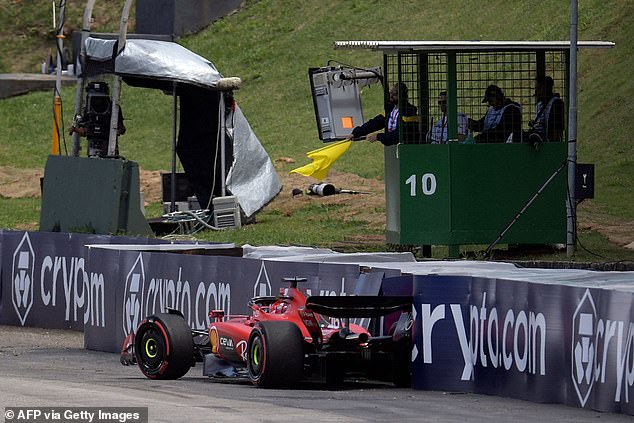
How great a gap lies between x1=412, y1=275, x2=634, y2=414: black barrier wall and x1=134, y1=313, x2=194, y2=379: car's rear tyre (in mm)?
2193

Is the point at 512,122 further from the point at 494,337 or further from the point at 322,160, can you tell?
the point at 494,337

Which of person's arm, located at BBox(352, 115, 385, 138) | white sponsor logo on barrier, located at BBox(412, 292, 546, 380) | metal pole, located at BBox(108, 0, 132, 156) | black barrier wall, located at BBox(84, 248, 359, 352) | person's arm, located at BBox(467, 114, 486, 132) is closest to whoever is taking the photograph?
white sponsor logo on barrier, located at BBox(412, 292, 546, 380)

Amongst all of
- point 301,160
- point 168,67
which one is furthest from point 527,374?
point 301,160

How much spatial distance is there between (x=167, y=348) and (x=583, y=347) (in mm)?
4237

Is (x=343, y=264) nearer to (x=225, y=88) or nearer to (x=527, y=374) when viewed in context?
(x=527, y=374)

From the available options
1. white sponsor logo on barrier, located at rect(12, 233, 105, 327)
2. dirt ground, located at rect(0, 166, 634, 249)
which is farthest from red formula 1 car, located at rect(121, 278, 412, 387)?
dirt ground, located at rect(0, 166, 634, 249)

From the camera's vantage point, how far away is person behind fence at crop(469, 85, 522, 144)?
74.0ft

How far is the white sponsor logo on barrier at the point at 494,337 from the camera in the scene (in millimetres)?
13336

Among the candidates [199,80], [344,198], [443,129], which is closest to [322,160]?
[443,129]

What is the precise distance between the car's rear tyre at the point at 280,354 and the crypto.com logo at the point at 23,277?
9.21 m

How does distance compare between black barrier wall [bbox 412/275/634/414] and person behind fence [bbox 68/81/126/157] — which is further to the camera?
person behind fence [bbox 68/81/126/157]

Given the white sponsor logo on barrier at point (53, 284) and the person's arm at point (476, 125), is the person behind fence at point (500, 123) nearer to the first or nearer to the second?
the person's arm at point (476, 125)

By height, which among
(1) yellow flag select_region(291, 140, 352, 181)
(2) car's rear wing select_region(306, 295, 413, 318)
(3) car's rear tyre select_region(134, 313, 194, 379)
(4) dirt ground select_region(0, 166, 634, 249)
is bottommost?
(3) car's rear tyre select_region(134, 313, 194, 379)

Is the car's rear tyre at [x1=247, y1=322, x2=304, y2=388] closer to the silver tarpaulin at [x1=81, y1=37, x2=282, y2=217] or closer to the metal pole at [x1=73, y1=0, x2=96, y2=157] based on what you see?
the silver tarpaulin at [x1=81, y1=37, x2=282, y2=217]
